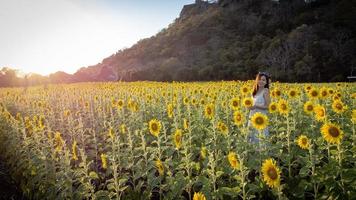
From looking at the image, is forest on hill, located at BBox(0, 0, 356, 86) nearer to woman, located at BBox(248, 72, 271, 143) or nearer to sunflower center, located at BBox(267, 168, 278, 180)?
woman, located at BBox(248, 72, 271, 143)

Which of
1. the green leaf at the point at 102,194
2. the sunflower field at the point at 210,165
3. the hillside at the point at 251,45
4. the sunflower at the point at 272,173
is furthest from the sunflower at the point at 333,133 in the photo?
the hillside at the point at 251,45

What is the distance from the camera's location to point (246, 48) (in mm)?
49969

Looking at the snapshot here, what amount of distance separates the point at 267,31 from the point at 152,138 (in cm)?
5586

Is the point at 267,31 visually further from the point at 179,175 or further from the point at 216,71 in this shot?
the point at 179,175

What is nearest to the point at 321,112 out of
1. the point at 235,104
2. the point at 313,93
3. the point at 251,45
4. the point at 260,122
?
the point at 260,122

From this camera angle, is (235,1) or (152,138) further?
(235,1)

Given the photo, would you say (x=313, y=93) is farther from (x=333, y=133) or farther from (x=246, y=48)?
(x=246, y=48)

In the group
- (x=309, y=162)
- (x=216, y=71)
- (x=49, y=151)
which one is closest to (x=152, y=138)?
(x=49, y=151)

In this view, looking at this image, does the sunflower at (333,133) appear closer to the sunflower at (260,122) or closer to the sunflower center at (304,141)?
the sunflower center at (304,141)

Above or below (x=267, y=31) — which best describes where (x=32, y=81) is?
below

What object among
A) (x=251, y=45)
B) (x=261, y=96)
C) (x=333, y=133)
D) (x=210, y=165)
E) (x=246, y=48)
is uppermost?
(x=251, y=45)

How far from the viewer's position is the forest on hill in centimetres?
3941

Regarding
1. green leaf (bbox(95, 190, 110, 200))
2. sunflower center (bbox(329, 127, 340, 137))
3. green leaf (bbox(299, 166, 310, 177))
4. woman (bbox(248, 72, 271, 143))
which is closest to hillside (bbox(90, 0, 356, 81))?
woman (bbox(248, 72, 271, 143))

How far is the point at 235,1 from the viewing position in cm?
7700
